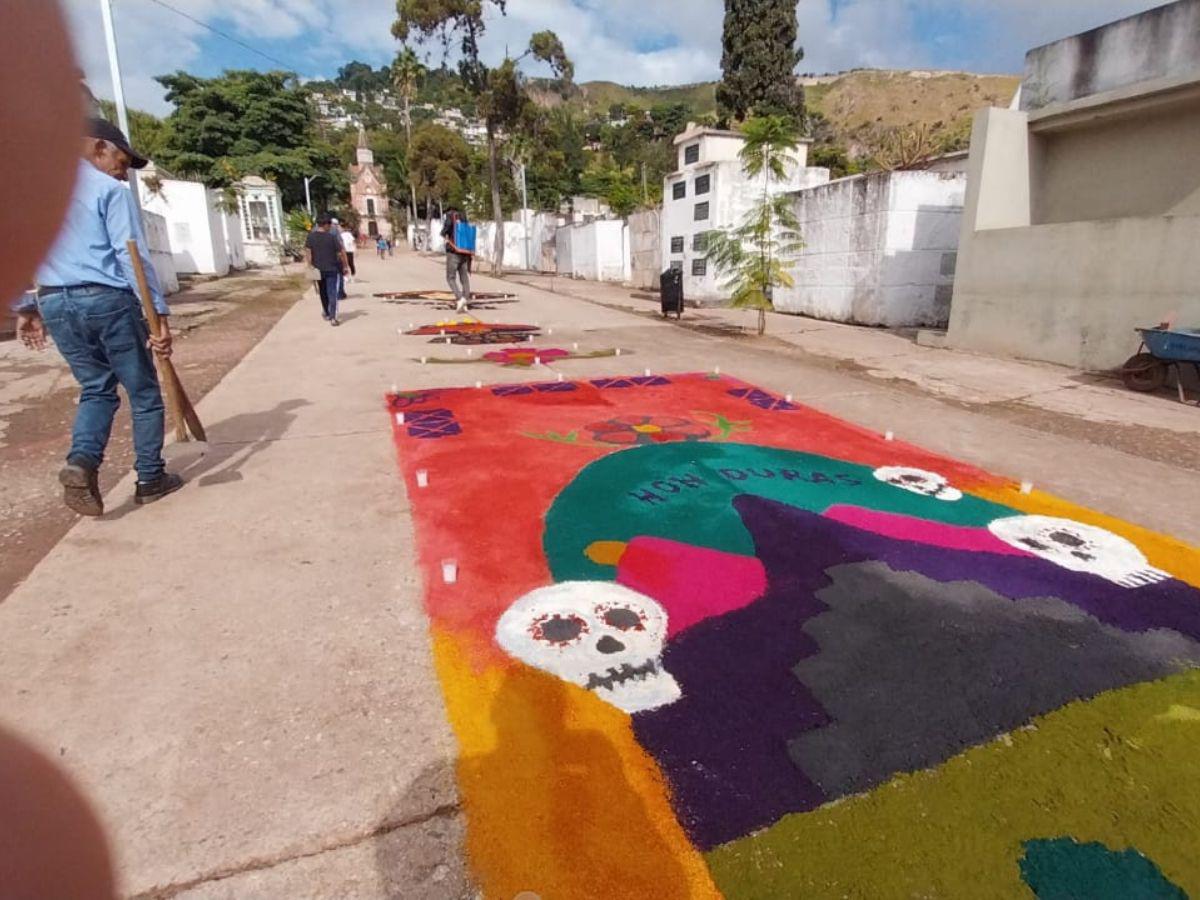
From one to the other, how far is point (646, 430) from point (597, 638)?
121 inches

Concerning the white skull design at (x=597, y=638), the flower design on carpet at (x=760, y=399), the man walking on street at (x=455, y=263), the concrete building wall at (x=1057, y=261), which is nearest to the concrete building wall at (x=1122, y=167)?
the concrete building wall at (x=1057, y=261)

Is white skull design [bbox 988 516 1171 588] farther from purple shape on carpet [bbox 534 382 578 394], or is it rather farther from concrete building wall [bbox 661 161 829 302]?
concrete building wall [bbox 661 161 829 302]

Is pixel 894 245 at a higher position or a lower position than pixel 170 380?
higher

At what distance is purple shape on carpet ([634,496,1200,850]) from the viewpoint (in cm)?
198

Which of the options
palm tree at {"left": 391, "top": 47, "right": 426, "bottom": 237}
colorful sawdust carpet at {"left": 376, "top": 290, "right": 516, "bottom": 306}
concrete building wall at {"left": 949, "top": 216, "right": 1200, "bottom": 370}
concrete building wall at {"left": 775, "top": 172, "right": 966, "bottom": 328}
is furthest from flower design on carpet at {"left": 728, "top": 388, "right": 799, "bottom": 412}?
palm tree at {"left": 391, "top": 47, "right": 426, "bottom": 237}

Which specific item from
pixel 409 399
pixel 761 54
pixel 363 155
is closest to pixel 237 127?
pixel 761 54

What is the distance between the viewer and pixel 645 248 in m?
22.0

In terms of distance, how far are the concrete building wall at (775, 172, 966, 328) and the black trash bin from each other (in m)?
3.08

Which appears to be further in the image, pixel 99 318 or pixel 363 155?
pixel 363 155

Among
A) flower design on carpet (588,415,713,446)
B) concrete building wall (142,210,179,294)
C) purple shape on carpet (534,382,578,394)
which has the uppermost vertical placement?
concrete building wall (142,210,179,294)

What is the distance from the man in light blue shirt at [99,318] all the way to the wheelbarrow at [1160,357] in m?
8.53

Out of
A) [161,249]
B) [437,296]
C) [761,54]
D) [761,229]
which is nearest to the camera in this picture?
[761,229]

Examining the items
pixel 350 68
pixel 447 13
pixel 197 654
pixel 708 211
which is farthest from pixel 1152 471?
pixel 350 68

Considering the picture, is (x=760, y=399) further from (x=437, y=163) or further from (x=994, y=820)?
(x=437, y=163)
